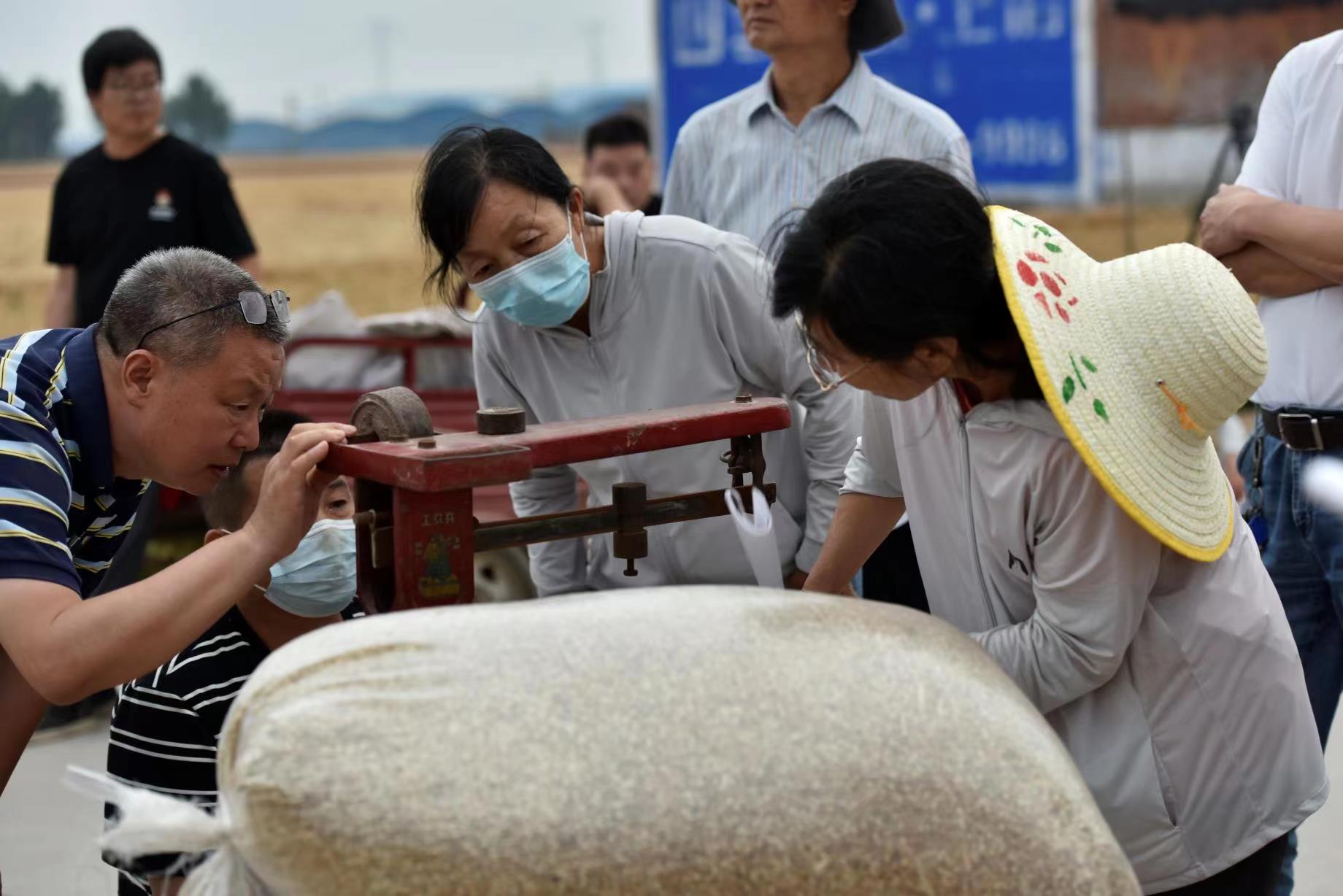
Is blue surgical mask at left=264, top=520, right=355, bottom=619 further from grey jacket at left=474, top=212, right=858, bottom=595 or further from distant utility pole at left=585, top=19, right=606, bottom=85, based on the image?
distant utility pole at left=585, top=19, right=606, bottom=85

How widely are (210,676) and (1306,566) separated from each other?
5.25ft

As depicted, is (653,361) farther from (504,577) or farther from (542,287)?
(504,577)

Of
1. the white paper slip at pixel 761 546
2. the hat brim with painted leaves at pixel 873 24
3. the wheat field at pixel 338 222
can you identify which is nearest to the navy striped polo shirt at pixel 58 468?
the white paper slip at pixel 761 546

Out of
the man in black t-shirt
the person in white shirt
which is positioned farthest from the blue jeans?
the man in black t-shirt

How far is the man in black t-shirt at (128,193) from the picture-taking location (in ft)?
13.8

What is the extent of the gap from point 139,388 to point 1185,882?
4.22 feet

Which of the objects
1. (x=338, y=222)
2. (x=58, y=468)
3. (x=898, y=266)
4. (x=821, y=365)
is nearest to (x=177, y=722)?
(x=58, y=468)

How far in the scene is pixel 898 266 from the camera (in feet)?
4.35

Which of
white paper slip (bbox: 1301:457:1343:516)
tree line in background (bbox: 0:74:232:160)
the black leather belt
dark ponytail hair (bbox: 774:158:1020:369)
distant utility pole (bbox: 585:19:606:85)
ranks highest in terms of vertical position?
distant utility pole (bbox: 585:19:606:85)

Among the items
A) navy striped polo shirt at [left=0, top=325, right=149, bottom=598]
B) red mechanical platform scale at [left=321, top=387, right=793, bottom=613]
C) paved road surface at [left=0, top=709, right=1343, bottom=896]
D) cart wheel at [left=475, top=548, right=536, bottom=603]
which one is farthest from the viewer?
cart wheel at [left=475, top=548, right=536, bottom=603]

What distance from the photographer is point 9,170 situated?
5.88 m

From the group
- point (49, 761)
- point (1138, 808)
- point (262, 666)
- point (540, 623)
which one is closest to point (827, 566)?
point (1138, 808)

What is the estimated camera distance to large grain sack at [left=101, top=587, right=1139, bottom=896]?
111 centimetres

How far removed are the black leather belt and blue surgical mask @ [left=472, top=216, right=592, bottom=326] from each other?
41.2 inches
